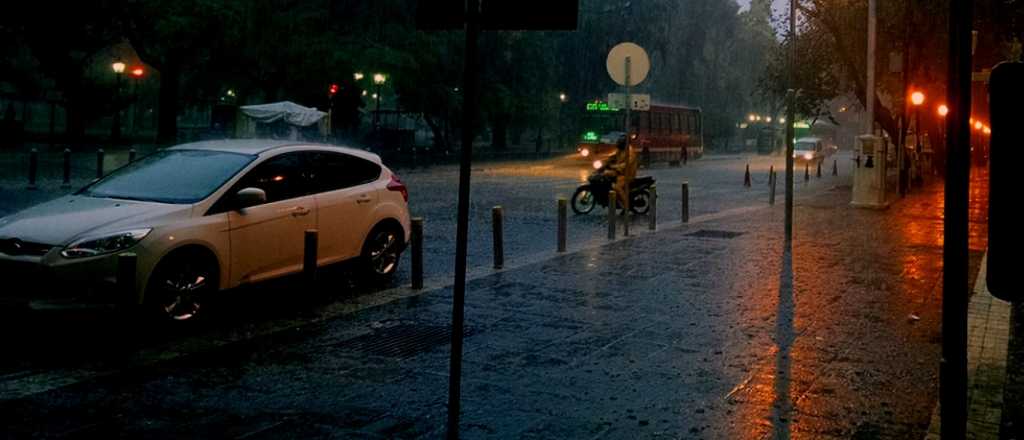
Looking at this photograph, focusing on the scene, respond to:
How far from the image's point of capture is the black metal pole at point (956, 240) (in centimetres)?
413

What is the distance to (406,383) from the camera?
655 cm

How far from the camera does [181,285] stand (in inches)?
316

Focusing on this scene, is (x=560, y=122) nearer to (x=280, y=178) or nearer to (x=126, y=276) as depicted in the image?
A: (x=280, y=178)

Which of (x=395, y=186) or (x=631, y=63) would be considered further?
(x=631, y=63)

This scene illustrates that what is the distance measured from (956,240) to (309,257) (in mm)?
6010

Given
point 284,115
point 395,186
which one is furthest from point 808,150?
point 395,186

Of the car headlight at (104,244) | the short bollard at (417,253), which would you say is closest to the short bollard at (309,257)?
the short bollard at (417,253)

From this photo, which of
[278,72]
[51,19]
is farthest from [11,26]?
[278,72]

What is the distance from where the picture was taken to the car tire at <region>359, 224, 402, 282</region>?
10.5m

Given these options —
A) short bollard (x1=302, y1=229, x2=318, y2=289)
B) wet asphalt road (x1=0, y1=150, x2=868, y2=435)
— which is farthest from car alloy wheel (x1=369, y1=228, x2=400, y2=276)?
short bollard (x1=302, y1=229, x2=318, y2=289)

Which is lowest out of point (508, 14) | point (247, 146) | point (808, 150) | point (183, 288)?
point (183, 288)

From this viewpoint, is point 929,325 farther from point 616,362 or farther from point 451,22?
point 451,22

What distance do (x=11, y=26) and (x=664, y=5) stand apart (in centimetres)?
3432

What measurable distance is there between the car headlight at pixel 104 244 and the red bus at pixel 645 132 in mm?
35872
